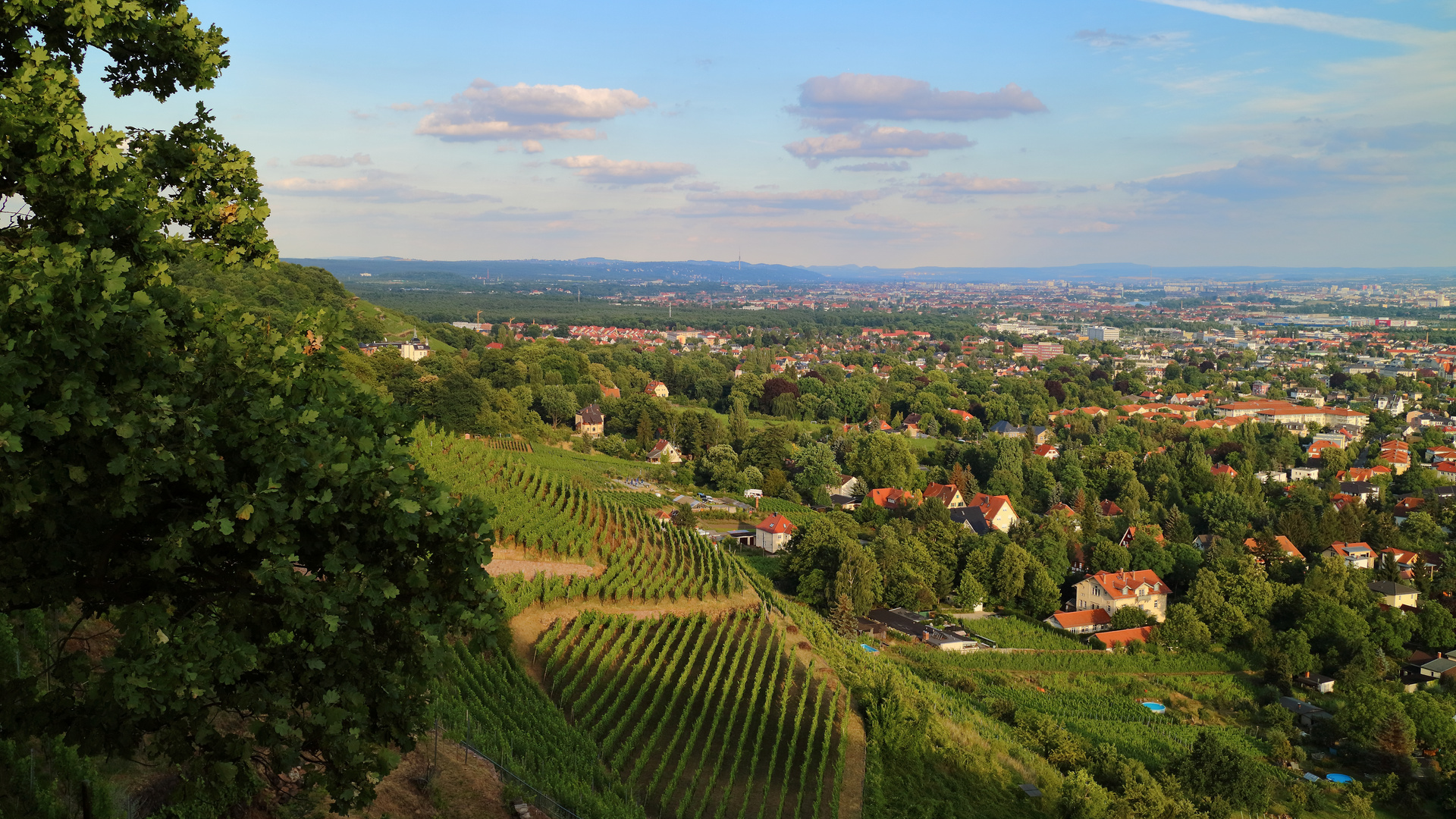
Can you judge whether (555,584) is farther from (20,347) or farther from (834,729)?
(20,347)

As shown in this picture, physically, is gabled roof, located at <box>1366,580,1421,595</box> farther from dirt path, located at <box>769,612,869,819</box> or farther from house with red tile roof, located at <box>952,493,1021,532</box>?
dirt path, located at <box>769,612,869,819</box>

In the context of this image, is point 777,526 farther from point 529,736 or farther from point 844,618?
point 529,736

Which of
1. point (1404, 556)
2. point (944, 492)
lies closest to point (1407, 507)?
point (1404, 556)

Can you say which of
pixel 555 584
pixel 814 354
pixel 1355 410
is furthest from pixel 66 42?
pixel 814 354

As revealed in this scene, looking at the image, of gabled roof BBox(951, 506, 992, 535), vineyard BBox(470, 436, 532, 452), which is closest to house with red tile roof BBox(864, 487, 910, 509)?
gabled roof BBox(951, 506, 992, 535)

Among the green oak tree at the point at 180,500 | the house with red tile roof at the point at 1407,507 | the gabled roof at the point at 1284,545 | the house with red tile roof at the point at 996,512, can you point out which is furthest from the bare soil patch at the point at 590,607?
the house with red tile roof at the point at 1407,507

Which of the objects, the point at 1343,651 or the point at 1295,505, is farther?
the point at 1295,505

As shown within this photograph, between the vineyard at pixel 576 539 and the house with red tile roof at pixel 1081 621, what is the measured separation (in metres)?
11.3

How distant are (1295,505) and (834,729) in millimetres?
33669

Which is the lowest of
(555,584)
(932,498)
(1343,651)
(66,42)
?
(1343,651)

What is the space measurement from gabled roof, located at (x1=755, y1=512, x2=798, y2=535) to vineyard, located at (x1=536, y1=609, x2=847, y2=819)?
1553cm

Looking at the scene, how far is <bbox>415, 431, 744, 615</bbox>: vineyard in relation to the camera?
18500 mm

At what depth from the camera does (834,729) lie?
15828 mm

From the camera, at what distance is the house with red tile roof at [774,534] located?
34719mm
